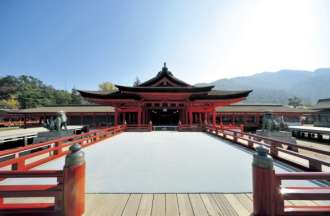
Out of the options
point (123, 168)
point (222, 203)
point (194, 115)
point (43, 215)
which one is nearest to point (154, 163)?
point (123, 168)

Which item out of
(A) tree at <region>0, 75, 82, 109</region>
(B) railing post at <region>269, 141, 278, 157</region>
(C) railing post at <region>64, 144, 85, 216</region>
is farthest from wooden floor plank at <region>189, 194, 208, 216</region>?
(A) tree at <region>0, 75, 82, 109</region>

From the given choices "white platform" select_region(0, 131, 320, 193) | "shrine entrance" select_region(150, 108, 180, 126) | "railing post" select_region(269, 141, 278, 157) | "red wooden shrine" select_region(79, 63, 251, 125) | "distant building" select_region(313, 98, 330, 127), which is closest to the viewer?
"white platform" select_region(0, 131, 320, 193)

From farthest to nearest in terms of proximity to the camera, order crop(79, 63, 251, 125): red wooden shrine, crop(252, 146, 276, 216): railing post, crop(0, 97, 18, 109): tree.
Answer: crop(0, 97, 18, 109): tree
crop(79, 63, 251, 125): red wooden shrine
crop(252, 146, 276, 216): railing post

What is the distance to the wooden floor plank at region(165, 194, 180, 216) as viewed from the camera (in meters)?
3.12

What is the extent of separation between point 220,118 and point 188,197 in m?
26.3

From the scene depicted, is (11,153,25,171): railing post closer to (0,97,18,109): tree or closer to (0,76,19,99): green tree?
(0,97,18,109): tree

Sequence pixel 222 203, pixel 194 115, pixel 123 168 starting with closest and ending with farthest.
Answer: pixel 222 203 → pixel 123 168 → pixel 194 115

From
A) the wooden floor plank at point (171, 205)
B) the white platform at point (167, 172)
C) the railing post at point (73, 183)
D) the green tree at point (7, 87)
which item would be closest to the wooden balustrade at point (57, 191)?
the railing post at point (73, 183)

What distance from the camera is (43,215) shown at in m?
2.70

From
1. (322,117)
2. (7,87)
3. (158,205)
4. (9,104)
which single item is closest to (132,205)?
(158,205)

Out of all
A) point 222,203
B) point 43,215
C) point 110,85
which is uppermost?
point 110,85

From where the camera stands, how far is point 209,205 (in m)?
3.38

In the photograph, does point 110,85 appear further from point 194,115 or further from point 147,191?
point 147,191

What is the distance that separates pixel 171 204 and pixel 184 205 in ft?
0.89
